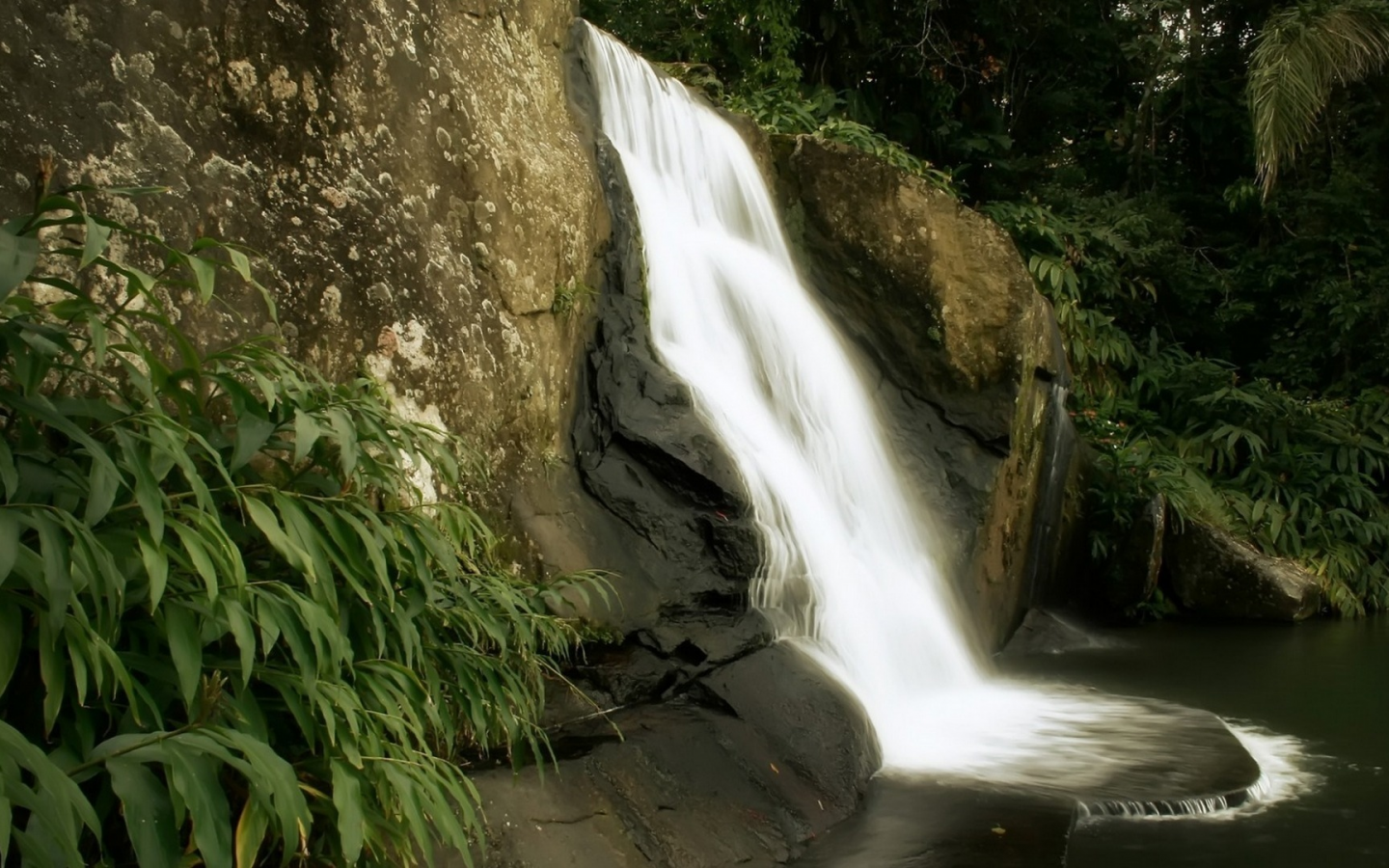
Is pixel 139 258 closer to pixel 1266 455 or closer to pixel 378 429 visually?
pixel 378 429

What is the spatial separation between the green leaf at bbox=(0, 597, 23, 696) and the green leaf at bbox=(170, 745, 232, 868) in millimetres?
320

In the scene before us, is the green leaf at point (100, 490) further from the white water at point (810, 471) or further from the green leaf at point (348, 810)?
the white water at point (810, 471)

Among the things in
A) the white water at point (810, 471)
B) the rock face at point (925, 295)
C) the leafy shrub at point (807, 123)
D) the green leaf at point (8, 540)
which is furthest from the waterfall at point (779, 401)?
the green leaf at point (8, 540)

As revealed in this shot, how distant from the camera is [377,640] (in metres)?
3.23

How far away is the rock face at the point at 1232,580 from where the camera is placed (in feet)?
33.1

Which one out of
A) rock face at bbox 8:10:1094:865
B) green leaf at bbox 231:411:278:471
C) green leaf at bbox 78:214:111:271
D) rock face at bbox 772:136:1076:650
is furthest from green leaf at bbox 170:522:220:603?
rock face at bbox 772:136:1076:650

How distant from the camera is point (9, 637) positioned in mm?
2346

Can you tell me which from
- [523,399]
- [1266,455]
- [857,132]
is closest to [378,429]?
[523,399]

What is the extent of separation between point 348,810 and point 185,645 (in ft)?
1.59

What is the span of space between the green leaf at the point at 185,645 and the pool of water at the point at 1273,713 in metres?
3.23

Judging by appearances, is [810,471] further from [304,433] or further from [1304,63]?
[1304,63]

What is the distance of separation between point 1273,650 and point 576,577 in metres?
6.31

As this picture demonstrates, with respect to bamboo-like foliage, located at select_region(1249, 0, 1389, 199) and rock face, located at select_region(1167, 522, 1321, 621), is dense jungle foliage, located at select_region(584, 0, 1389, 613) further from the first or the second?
rock face, located at select_region(1167, 522, 1321, 621)

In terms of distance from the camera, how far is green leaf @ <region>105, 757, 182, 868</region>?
2346mm
